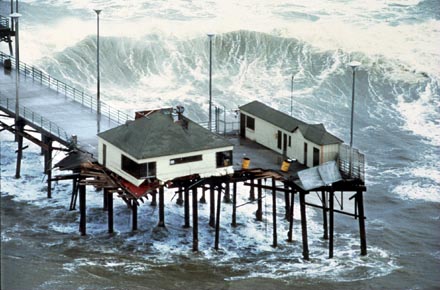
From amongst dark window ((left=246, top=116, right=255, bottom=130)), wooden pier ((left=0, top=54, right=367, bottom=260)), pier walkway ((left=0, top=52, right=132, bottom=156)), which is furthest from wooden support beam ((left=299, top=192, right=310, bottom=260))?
pier walkway ((left=0, top=52, right=132, bottom=156))

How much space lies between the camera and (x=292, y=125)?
70.6 metres

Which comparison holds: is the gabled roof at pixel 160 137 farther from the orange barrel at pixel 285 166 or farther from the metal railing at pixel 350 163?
the metal railing at pixel 350 163

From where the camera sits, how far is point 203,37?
118 meters

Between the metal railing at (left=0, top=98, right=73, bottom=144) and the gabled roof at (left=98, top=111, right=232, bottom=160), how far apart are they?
4461mm

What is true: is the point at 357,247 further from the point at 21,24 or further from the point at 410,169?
the point at 21,24

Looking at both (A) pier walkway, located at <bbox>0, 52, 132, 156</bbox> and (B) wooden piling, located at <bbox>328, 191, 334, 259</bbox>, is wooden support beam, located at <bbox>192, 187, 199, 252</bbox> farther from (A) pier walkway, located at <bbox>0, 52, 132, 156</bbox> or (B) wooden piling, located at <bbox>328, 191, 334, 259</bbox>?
(A) pier walkway, located at <bbox>0, 52, 132, 156</bbox>

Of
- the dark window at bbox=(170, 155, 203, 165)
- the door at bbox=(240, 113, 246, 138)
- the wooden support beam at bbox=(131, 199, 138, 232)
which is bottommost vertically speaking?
the wooden support beam at bbox=(131, 199, 138, 232)

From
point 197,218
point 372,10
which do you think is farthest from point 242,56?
point 197,218

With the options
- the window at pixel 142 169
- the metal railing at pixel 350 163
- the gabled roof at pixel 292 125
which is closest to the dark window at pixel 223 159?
the window at pixel 142 169

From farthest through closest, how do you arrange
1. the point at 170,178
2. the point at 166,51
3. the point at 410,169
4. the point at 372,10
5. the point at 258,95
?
the point at 372,10, the point at 166,51, the point at 258,95, the point at 410,169, the point at 170,178

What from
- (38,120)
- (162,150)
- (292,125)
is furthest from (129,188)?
(38,120)

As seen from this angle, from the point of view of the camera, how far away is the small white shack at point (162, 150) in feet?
219

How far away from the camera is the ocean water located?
215 feet

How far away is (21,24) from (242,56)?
1952cm
